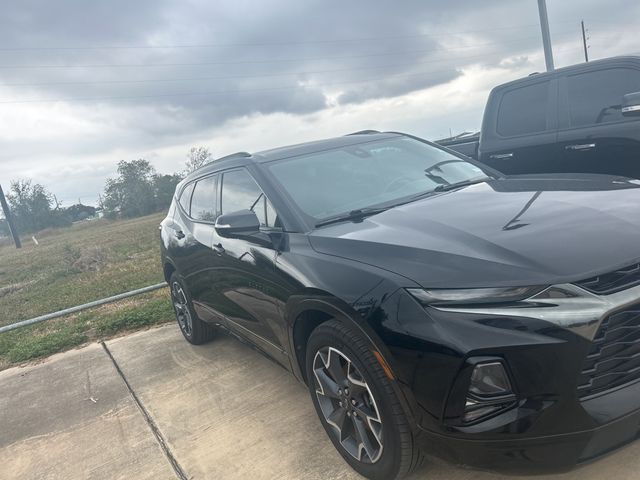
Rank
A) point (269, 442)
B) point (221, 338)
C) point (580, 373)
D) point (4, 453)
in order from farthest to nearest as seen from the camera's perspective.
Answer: point (221, 338)
point (4, 453)
point (269, 442)
point (580, 373)

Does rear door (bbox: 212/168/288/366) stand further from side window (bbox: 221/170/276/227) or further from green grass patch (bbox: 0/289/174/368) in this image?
green grass patch (bbox: 0/289/174/368)

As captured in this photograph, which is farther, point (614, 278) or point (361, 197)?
point (361, 197)

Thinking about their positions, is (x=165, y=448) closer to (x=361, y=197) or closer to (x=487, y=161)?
(x=361, y=197)

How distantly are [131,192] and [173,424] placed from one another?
69.4 m

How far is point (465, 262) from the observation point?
7.11 ft

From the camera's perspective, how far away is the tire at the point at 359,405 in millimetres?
2281

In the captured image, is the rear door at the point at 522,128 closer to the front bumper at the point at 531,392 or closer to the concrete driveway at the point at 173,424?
the concrete driveway at the point at 173,424

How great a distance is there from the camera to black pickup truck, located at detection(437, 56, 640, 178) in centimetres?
471

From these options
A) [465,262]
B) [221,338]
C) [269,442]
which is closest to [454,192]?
[465,262]

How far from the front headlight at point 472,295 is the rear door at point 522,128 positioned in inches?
144

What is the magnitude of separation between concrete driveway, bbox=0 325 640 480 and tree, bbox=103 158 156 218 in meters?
62.7

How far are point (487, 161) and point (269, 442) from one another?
3.99m

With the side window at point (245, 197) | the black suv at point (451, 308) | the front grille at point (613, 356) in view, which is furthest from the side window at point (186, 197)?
the front grille at point (613, 356)

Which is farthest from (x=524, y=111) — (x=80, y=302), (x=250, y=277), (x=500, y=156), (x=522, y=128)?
(x=80, y=302)
